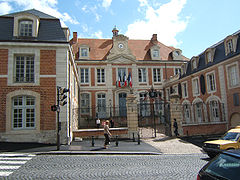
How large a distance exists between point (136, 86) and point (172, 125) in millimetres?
12002

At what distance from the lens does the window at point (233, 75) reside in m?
Result: 17.3

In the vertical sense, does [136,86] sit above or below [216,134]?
above

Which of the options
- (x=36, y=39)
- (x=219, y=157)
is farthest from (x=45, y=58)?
(x=219, y=157)

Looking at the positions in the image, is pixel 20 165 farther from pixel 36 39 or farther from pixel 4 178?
pixel 36 39

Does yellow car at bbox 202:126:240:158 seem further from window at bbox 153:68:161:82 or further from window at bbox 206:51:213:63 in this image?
window at bbox 153:68:161:82

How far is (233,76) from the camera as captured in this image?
1773 cm

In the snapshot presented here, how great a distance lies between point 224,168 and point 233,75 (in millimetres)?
17064

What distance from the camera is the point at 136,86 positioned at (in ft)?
90.8

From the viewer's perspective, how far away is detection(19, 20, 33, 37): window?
1311cm

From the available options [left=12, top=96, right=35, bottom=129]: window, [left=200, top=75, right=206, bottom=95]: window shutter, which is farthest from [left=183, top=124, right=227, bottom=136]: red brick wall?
[left=12, top=96, right=35, bottom=129]: window

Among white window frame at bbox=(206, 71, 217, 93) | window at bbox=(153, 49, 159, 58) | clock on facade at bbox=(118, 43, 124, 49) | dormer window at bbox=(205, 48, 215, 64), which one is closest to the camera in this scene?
white window frame at bbox=(206, 71, 217, 93)

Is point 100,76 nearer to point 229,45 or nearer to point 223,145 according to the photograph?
point 229,45

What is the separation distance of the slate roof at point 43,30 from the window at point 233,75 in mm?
14010

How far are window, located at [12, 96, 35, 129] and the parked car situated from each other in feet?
36.7
